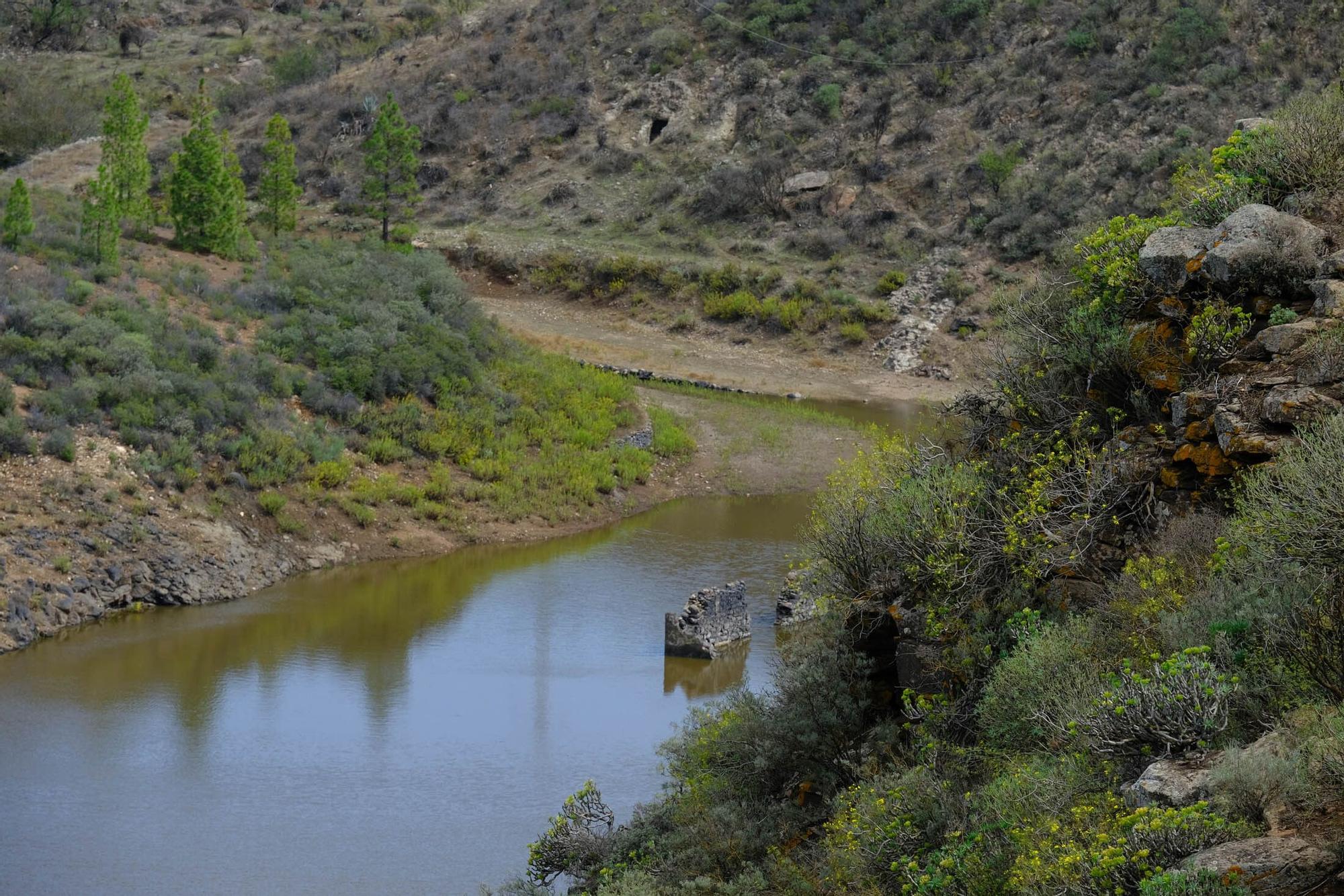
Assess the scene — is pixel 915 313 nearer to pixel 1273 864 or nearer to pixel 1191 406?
pixel 1191 406

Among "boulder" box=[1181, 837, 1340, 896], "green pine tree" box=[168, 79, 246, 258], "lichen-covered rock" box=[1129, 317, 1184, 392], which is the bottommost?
"boulder" box=[1181, 837, 1340, 896]

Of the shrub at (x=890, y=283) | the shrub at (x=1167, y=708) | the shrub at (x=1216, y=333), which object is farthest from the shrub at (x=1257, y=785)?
the shrub at (x=890, y=283)

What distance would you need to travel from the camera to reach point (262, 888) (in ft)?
47.7

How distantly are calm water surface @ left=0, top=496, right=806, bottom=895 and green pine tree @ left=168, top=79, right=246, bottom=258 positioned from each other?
39.6ft

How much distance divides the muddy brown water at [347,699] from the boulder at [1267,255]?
355 inches

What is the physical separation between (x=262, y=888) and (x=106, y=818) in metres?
2.70

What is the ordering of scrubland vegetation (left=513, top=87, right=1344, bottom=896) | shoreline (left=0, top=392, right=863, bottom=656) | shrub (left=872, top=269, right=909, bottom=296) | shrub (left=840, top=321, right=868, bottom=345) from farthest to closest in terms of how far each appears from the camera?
shrub (left=872, top=269, right=909, bottom=296)
shrub (left=840, top=321, right=868, bottom=345)
shoreline (left=0, top=392, right=863, bottom=656)
scrubland vegetation (left=513, top=87, right=1344, bottom=896)

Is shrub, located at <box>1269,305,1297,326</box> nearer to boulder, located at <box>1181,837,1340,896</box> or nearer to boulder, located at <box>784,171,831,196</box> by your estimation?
boulder, located at <box>1181,837,1340,896</box>

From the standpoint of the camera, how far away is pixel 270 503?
26.7 meters

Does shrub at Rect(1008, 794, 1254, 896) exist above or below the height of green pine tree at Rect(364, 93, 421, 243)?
below

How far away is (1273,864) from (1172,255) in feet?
20.9

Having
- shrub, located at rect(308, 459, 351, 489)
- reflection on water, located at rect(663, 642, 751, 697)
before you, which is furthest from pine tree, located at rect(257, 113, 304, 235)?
reflection on water, located at rect(663, 642, 751, 697)

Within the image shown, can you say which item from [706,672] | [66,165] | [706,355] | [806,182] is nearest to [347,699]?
[706,672]

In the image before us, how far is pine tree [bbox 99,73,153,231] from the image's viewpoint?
31359 mm
